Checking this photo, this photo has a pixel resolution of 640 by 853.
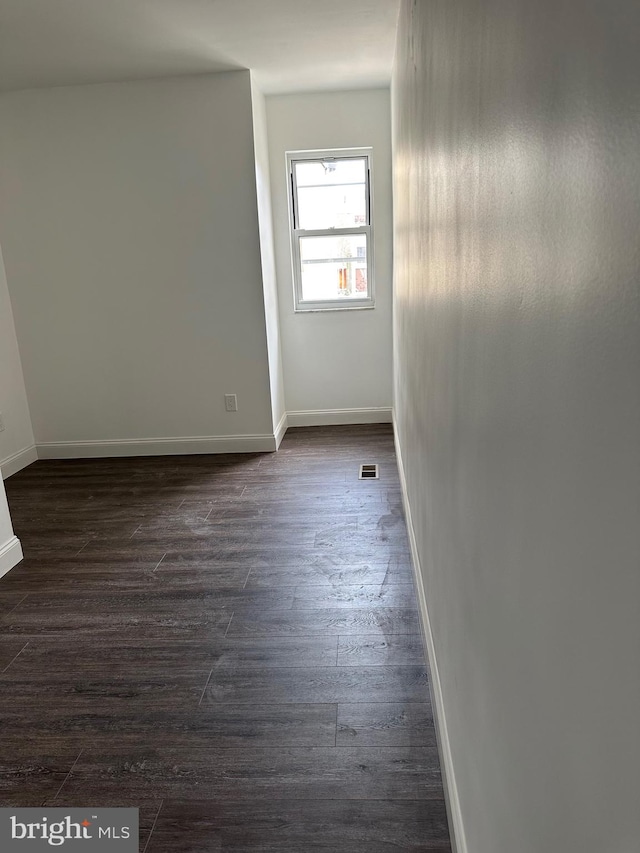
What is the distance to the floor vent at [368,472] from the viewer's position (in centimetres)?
397

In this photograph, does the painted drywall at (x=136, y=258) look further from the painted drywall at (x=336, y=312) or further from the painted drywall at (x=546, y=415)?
the painted drywall at (x=546, y=415)

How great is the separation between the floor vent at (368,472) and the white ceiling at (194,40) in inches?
98.0

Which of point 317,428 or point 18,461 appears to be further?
point 317,428

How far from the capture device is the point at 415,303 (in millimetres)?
2432

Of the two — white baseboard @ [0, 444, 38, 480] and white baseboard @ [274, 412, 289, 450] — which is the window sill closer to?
white baseboard @ [274, 412, 289, 450]

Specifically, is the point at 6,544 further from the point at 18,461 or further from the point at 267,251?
the point at 267,251

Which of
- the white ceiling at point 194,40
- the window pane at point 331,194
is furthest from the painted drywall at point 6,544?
the window pane at point 331,194

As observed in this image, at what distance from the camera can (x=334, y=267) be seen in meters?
4.89

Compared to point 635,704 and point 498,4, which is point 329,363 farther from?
point 635,704

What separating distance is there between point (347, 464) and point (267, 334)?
3.56 ft

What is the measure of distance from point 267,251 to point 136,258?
0.92 meters

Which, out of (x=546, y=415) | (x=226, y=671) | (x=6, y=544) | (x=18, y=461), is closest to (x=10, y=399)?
(x=18, y=461)

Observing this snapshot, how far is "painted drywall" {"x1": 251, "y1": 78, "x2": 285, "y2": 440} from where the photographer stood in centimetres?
422

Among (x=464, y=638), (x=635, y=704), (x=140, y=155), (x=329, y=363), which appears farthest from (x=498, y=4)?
(x=329, y=363)
